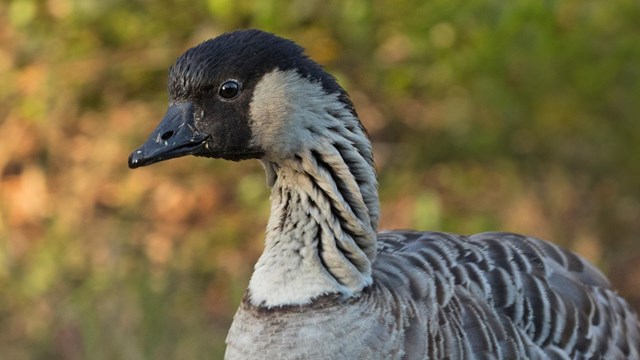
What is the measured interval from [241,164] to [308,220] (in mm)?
5324

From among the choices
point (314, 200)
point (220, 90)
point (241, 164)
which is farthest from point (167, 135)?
point (241, 164)

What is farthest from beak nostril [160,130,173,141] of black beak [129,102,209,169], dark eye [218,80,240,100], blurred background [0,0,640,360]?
blurred background [0,0,640,360]

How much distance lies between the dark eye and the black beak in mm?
141

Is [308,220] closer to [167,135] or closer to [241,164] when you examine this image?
[167,135]

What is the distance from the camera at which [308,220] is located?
4086 mm

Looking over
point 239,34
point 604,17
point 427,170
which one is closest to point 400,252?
point 239,34

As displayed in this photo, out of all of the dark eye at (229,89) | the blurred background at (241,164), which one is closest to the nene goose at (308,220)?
the dark eye at (229,89)

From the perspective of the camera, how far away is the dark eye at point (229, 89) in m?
3.98

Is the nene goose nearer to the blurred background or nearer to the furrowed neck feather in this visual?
the furrowed neck feather

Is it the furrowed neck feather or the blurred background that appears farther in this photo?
the blurred background

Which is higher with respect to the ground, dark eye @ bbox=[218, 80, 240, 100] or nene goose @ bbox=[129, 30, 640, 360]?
dark eye @ bbox=[218, 80, 240, 100]

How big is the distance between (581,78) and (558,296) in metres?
3.80

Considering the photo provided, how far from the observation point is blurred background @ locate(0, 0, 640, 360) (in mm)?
7648

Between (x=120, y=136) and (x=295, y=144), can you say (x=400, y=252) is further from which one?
(x=120, y=136)
